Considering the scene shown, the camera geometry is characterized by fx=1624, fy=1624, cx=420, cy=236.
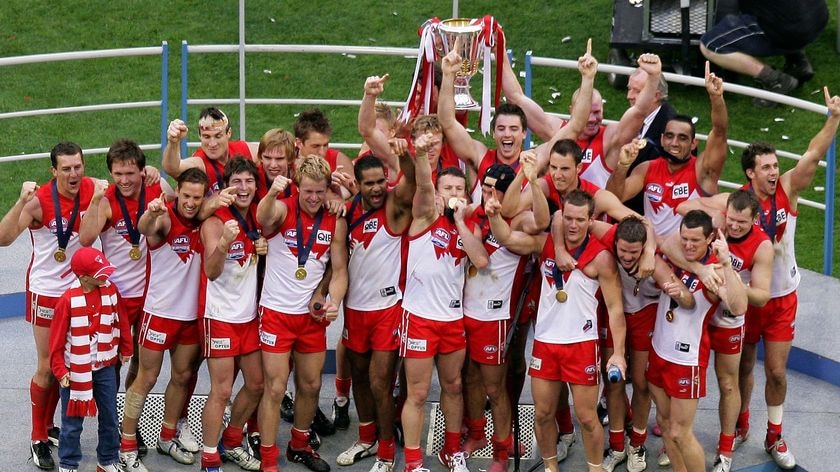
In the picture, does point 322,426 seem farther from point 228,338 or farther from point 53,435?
point 53,435

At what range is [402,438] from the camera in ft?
31.8

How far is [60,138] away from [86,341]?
5.82m

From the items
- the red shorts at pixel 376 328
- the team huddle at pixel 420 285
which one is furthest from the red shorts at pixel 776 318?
the red shorts at pixel 376 328

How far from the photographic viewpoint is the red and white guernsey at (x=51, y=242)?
357 inches

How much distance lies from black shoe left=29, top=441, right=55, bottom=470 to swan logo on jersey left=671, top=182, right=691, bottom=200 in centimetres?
387

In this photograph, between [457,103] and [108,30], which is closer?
[457,103]

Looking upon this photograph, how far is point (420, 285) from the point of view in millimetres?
9078

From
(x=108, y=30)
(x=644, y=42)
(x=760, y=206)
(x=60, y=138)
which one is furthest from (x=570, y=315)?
(x=108, y=30)

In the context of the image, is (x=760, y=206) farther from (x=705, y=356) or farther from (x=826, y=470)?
(x=826, y=470)

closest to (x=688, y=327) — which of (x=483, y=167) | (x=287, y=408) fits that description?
(x=483, y=167)

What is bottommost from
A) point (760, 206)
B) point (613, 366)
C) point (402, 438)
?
point (402, 438)

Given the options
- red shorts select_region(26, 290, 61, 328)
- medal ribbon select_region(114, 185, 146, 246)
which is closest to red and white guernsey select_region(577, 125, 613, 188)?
medal ribbon select_region(114, 185, 146, 246)

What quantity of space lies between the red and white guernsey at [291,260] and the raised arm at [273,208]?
37 mm

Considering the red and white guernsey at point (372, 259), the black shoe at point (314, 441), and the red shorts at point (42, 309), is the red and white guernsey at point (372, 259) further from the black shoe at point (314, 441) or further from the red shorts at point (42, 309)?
the red shorts at point (42, 309)
